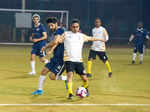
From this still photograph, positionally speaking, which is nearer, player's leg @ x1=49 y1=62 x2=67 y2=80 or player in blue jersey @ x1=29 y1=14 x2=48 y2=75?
player's leg @ x1=49 y1=62 x2=67 y2=80

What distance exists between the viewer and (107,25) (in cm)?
3975

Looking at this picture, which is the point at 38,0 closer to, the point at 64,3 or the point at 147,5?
the point at 64,3

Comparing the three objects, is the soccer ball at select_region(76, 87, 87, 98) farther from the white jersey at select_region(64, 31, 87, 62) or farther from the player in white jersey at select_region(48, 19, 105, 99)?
the white jersey at select_region(64, 31, 87, 62)

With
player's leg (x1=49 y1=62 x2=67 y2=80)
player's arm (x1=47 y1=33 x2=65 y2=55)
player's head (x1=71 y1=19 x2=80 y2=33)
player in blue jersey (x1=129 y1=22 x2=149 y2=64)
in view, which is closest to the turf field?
player's leg (x1=49 y1=62 x2=67 y2=80)

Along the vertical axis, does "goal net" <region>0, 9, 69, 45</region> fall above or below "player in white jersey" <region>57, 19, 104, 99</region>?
above

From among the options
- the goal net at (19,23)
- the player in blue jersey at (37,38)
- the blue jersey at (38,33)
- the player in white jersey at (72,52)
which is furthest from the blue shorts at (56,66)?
the goal net at (19,23)

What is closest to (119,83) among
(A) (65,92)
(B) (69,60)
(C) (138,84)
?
(C) (138,84)

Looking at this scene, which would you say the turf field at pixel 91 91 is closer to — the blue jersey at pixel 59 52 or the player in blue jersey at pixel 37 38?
the player in blue jersey at pixel 37 38

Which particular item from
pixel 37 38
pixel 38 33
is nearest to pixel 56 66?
pixel 38 33

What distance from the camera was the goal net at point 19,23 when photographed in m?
23.4

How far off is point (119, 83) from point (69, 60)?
133 inches

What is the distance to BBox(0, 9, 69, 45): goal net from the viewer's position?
76.8ft

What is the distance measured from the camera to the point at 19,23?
23.5 metres

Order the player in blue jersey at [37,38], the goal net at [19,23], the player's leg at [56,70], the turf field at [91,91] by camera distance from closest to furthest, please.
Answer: the turf field at [91,91]
the player's leg at [56,70]
the player in blue jersey at [37,38]
the goal net at [19,23]
